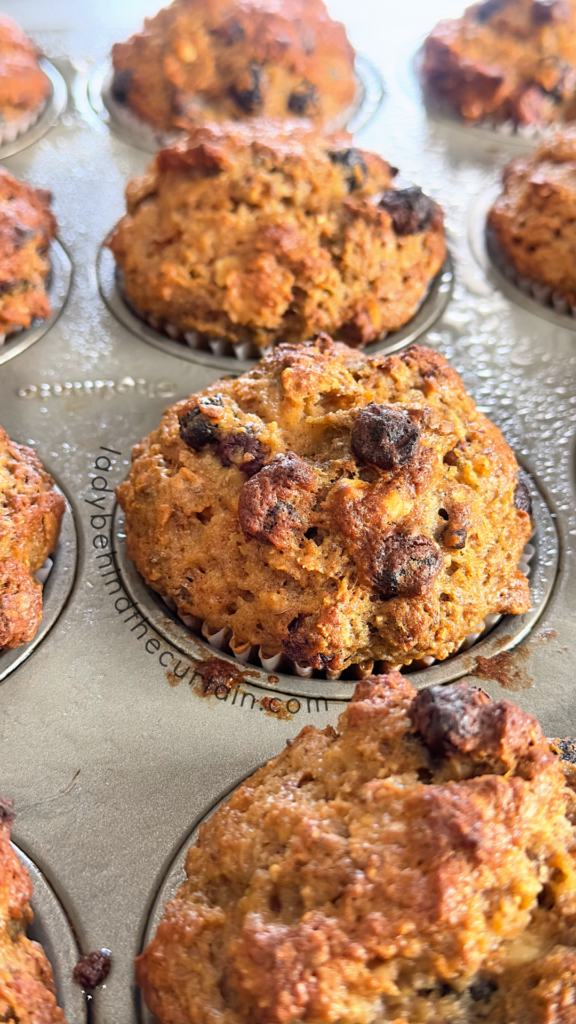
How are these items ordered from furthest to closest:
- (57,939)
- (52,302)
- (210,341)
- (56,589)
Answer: (52,302)
(210,341)
(56,589)
(57,939)

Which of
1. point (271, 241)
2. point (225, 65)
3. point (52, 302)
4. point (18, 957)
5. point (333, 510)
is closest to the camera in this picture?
point (18, 957)

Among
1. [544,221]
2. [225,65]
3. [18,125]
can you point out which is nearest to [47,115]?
[18,125]

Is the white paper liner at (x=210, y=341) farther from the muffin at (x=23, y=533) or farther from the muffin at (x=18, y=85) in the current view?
the muffin at (x=18, y=85)

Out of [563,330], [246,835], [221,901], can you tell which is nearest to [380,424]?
[246,835]

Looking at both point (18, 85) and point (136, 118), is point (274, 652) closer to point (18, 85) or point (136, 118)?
point (136, 118)

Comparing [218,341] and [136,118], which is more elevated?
[136,118]

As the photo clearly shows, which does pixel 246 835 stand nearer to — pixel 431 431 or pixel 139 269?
pixel 431 431

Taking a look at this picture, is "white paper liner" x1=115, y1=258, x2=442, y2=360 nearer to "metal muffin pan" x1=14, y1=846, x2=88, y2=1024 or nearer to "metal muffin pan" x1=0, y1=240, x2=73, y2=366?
"metal muffin pan" x1=0, y1=240, x2=73, y2=366
